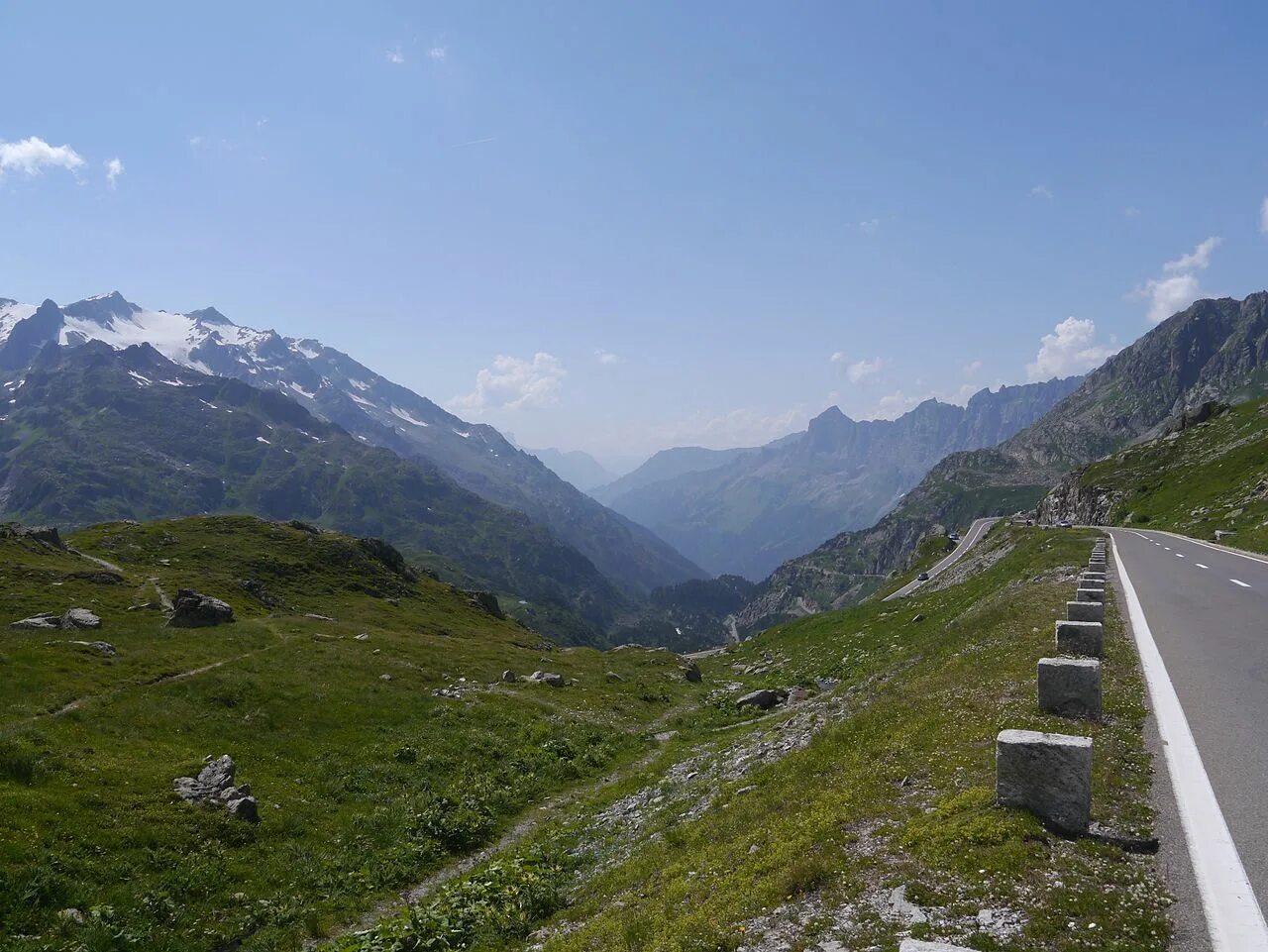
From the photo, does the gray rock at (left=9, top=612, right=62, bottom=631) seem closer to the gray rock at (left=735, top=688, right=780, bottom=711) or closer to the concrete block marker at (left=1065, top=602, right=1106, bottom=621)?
the gray rock at (left=735, top=688, right=780, bottom=711)

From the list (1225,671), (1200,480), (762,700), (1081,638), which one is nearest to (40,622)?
(762,700)

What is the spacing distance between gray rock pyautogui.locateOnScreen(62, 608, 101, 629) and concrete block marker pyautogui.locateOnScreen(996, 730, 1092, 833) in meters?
55.6

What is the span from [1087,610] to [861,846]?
1496cm

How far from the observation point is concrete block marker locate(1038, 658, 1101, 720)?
15000mm

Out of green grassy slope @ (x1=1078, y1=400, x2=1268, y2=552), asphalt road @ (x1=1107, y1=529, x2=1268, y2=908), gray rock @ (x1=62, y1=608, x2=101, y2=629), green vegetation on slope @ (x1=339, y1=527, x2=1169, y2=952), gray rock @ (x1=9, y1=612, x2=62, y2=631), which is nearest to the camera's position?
green vegetation on slope @ (x1=339, y1=527, x2=1169, y2=952)

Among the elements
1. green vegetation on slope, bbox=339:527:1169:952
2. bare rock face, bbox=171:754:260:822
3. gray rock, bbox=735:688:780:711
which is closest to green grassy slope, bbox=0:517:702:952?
bare rock face, bbox=171:754:260:822

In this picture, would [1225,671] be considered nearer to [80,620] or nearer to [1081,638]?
[1081,638]

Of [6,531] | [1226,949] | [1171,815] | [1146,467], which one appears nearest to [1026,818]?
[1171,815]

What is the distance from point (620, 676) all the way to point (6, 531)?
69.6 meters

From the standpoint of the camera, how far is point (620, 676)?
2445 inches

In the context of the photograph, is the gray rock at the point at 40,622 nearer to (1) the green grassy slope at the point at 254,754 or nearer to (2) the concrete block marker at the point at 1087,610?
(1) the green grassy slope at the point at 254,754

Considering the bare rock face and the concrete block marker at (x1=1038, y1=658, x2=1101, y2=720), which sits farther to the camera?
the bare rock face

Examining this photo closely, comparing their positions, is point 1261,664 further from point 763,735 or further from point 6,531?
point 6,531

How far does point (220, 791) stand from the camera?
2595cm
